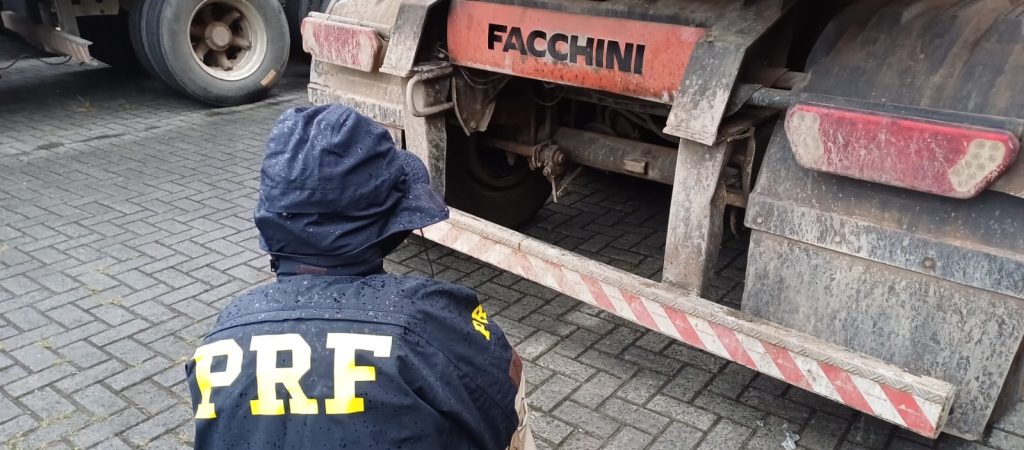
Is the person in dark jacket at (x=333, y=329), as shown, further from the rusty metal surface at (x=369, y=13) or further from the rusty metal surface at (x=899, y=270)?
the rusty metal surface at (x=369, y=13)

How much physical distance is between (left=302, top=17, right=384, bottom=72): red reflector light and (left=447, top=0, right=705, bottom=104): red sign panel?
0.40m

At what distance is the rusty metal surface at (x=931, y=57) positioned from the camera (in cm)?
229

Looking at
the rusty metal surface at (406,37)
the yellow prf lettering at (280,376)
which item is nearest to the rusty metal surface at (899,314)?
the rusty metal surface at (406,37)

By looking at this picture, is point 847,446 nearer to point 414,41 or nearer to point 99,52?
point 414,41

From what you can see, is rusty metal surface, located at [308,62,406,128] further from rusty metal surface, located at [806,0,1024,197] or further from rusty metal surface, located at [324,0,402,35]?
rusty metal surface, located at [806,0,1024,197]

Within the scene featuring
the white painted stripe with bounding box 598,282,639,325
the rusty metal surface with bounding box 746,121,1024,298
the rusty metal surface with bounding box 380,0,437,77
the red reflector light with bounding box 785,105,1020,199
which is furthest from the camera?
the rusty metal surface with bounding box 380,0,437,77

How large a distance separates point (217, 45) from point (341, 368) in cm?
715

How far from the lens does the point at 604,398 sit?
3.16 metres

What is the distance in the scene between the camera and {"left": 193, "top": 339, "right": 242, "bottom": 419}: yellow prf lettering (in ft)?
4.66

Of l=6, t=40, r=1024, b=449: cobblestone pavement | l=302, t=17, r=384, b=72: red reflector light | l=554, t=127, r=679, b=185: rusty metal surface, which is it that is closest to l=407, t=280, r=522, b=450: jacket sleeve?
l=6, t=40, r=1024, b=449: cobblestone pavement

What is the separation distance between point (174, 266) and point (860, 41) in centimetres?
344

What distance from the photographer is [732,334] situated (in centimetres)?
270

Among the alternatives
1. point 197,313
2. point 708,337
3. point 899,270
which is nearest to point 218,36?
point 197,313

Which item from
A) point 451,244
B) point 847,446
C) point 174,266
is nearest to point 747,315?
point 847,446
